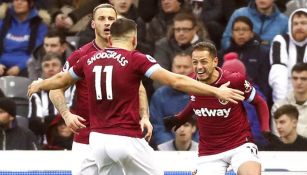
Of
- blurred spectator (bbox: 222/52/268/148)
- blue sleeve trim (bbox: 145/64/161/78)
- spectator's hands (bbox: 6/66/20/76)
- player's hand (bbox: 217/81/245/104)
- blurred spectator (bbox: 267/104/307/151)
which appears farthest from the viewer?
spectator's hands (bbox: 6/66/20/76)

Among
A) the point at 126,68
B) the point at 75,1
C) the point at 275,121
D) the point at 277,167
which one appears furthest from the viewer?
the point at 75,1

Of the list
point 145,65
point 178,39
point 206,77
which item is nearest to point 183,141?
point 178,39

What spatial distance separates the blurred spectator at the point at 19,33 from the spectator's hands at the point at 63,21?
0.20m

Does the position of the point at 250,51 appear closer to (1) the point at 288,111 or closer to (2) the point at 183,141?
(1) the point at 288,111

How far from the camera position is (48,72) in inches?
557

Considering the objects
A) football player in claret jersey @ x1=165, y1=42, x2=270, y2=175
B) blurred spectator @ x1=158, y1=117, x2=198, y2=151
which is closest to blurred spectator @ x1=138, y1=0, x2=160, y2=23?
blurred spectator @ x1=158, y1=117, x2=198, y2=151

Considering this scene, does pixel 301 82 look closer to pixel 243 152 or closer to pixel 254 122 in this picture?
pixel 254 122

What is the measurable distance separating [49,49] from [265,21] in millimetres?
2836

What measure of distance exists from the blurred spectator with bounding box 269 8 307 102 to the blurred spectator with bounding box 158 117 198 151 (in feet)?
4.41

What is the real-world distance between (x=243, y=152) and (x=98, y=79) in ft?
5.89

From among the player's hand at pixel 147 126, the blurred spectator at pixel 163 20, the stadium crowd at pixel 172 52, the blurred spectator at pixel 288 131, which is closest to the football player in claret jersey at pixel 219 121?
the player's hand at pixel 147 126

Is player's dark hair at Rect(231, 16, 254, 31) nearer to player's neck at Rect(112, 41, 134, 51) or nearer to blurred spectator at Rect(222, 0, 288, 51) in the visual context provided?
blurred spectator at Rect(222, 0, 288, 51)

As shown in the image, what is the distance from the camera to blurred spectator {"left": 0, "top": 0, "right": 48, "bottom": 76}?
49.6 feet

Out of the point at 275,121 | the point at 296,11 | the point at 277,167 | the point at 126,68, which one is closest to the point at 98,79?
the point at 126,68
